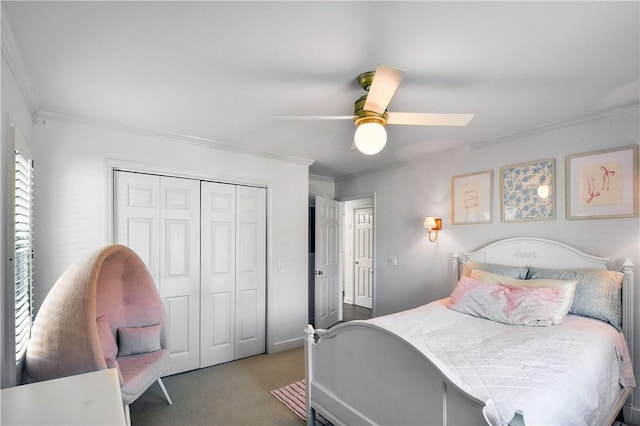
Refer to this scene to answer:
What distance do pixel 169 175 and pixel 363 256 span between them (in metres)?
Result: 4.07

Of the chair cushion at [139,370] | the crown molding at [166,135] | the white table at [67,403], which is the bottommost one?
the chair cushion at [139,370]

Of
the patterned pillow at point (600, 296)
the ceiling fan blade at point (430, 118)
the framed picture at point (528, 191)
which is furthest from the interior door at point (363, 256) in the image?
the ceiling fan blade at point (430, 118)

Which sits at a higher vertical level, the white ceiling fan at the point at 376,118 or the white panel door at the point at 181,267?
the white ceiling fan at the point at 376,118

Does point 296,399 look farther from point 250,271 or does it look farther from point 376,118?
point 376,118

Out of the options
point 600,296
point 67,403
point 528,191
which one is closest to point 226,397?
point 67,403

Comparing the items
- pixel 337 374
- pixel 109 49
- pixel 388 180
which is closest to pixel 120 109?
pixel 109 49

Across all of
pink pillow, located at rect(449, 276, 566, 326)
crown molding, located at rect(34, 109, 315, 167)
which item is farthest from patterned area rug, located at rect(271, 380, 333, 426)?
crown molding, located at rect(34, 109, 315, 167)

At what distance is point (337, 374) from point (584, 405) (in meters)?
1.33

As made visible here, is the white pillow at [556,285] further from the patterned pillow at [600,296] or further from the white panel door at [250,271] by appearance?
the white panel door at [250,271]

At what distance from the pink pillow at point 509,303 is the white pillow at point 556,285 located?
2 centimetres

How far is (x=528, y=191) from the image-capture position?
3.05 metres

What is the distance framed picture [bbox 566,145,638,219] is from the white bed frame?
37 cm

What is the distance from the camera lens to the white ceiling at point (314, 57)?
4.68 feet

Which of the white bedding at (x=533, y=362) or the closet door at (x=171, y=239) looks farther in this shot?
the closet door at (x=171, y=239)
